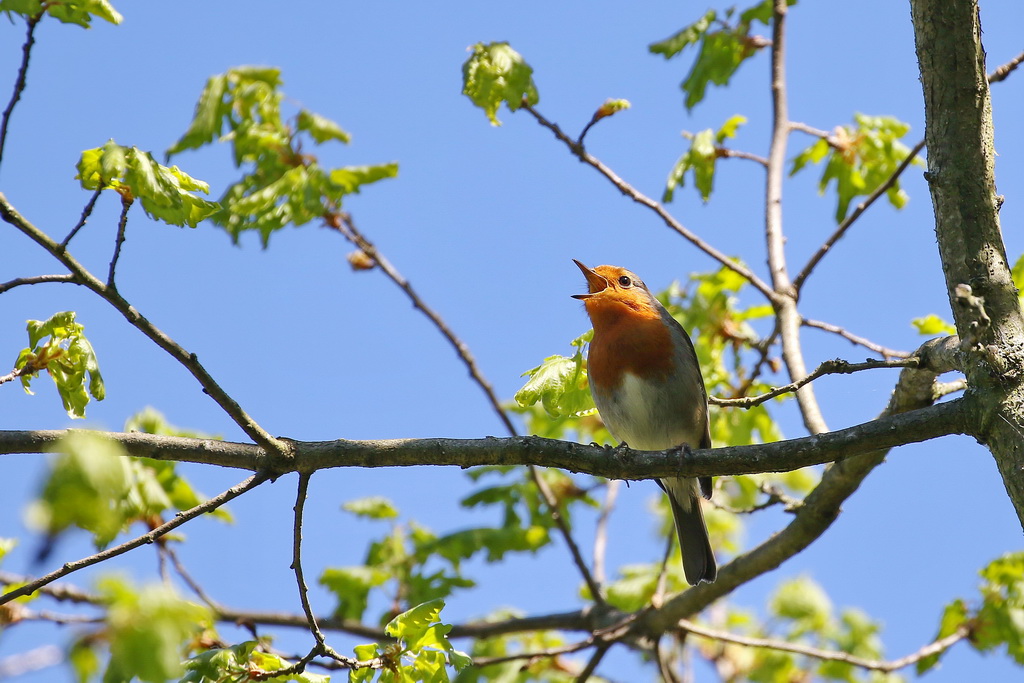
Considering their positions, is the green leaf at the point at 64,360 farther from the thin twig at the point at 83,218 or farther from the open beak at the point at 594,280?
the open beak at the point at 594,280

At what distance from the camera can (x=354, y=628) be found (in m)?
6.96

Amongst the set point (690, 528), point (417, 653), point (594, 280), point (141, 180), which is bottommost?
point (417, 653)

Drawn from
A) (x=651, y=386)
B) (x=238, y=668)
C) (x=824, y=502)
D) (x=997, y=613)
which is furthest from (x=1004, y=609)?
(x=238, y=668)

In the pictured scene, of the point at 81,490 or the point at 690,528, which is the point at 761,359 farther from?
the point at 81,490

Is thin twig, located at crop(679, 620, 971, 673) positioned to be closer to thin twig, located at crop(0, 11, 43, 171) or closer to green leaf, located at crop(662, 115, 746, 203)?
green leaf, located at crop(662, 115, 746, 203)

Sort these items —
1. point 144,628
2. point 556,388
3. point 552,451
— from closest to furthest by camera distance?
point 144,628, point 552,451, point 556,388

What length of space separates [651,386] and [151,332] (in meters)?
3.78

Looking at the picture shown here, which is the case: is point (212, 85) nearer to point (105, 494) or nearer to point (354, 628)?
point (354, 628)

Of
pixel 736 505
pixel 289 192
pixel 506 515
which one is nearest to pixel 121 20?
pixel 289 192

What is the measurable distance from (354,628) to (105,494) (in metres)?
5.63

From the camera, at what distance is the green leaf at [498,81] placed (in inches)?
225

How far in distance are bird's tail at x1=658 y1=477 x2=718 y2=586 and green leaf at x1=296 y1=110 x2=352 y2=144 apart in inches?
134

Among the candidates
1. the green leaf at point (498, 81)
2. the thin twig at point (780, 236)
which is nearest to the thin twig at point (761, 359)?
the thin twig at point (780, 236)

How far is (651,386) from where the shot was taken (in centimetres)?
648
